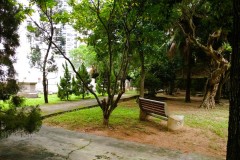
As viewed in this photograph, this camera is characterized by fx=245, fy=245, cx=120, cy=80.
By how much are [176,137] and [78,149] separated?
3.22 m

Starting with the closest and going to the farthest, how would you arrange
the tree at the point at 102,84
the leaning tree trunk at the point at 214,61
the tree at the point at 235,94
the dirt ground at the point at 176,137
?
1. the tree at the point at 235,94
2. the dirt ground at the point at 176,137
3. the leaning tree trunk at the point at 214,61
4. the tree at the point at 102,84

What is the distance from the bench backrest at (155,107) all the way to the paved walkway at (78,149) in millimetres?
2180

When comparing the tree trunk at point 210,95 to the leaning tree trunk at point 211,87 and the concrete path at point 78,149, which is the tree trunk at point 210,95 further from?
the concrete path at point 78,149

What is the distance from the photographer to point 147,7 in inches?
307

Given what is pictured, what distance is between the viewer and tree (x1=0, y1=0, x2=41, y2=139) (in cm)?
470

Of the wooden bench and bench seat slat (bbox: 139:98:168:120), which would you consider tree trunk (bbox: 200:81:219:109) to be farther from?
bench seat slat (bbox: 139:98:168:120)

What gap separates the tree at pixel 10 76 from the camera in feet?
15.4

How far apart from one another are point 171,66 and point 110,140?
13583 mm

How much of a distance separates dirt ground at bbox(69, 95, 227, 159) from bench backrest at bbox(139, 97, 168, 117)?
1.83ft

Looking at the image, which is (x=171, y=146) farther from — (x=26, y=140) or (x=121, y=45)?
(x=121, y=45)

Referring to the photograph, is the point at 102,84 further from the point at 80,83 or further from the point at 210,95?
the point at 210,95

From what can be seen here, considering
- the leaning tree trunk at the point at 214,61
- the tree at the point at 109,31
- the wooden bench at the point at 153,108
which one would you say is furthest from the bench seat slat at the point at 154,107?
the leaning tree trunk at the point at 214,61

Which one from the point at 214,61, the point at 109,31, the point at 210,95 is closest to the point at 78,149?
the point at 109,31

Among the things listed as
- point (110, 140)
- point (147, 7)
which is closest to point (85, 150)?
point (110, 140)
